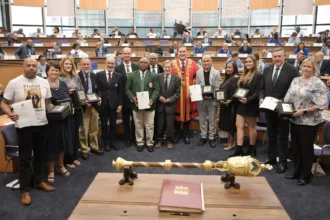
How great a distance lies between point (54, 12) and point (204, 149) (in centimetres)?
1030

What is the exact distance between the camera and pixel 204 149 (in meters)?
4.98

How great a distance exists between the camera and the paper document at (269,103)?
12.2 feet

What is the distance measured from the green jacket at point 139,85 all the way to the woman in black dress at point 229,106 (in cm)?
107

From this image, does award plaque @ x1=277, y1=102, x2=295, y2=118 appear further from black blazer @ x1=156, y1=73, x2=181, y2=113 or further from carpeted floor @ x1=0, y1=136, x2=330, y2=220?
black blazer @ x1=156, y1=73, x2=181, y2=113

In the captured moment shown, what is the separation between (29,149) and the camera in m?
3.18

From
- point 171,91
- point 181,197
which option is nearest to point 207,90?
point 171,91

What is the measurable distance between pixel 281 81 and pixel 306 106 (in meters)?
0.51

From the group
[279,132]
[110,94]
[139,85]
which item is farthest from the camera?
[139,85]

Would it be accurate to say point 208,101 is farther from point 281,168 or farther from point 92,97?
point 92,97

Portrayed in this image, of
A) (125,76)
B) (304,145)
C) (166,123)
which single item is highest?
(125,76)

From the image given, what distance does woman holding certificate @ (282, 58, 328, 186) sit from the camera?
3365 mm

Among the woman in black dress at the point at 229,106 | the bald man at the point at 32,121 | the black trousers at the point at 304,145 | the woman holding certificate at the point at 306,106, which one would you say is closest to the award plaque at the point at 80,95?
the bald man at the point at 32,121

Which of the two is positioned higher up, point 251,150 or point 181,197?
point 181,197

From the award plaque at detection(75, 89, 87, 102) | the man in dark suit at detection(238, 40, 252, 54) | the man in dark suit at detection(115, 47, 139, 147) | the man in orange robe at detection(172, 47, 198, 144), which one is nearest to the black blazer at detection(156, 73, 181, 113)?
the man in orange robe at detection(172, 47, 198, 144)
